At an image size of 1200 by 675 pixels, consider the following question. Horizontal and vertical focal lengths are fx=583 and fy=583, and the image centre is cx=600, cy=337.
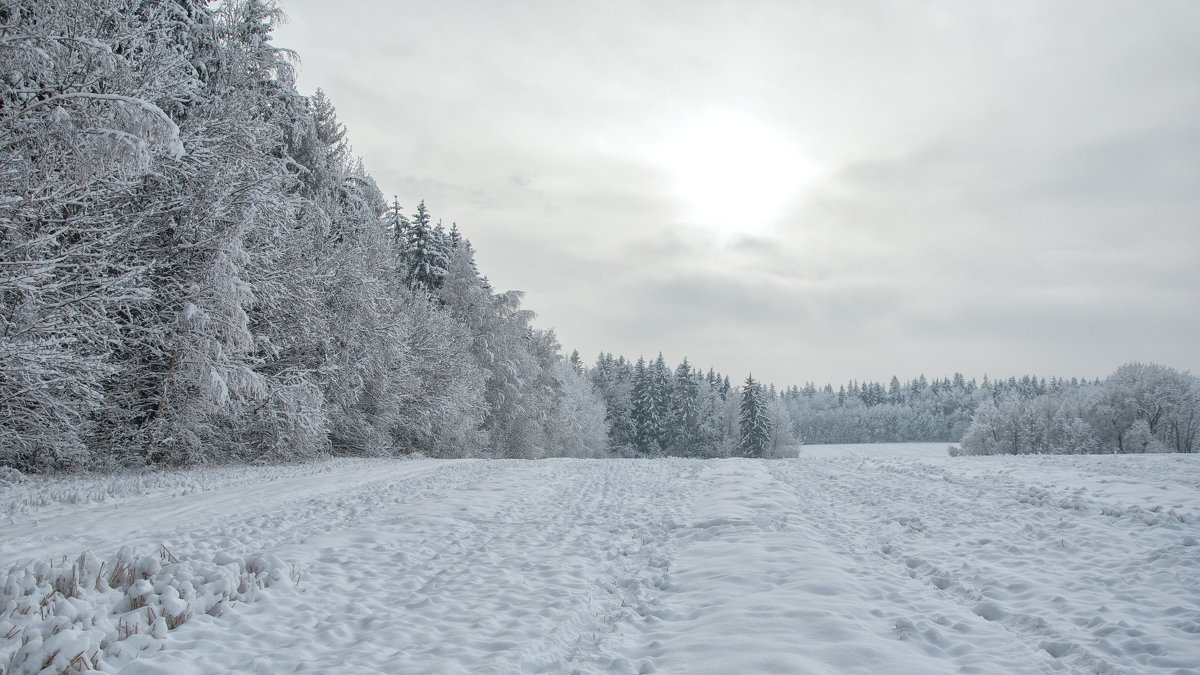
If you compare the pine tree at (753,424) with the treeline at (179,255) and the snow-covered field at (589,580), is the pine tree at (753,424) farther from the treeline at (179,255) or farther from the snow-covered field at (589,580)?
the snow-covered field at (589,580)

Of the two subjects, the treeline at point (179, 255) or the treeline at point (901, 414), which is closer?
the treeline at point (179, 255)

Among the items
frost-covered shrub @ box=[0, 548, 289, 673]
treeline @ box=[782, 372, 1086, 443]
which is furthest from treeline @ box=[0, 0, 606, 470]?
treeline @ box=[782, 372, 1086, 443]

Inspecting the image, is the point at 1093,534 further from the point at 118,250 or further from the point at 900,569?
the point at 118,250

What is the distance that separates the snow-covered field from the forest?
2.99 meters

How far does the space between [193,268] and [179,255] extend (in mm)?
469

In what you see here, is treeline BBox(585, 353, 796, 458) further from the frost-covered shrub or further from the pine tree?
the frost-covered shrub

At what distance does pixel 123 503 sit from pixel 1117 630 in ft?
44.0

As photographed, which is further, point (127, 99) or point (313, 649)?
point (127, 99)

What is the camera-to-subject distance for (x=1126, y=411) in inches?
2291

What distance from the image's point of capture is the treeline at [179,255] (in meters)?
10.2

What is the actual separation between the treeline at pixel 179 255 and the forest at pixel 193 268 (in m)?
0.06

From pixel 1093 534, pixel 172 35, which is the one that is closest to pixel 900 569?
pixel 1093 534

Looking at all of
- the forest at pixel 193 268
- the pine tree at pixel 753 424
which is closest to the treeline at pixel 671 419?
the pine tree at pixel 753 424

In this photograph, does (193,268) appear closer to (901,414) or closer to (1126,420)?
(1126,420)
